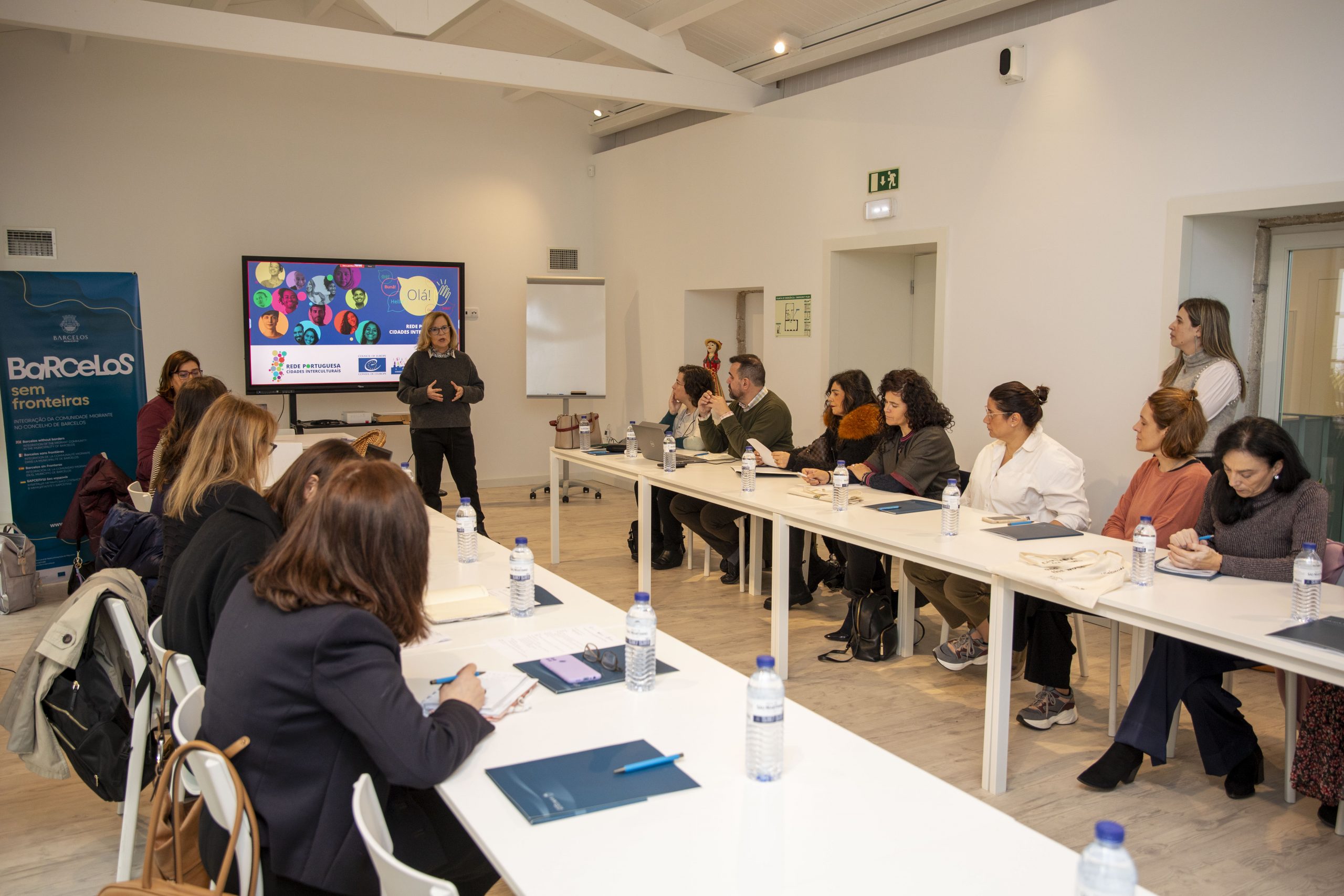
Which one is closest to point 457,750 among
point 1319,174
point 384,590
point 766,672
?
point 384,590

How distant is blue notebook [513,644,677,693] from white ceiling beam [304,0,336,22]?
21.4ft

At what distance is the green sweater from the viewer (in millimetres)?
5434

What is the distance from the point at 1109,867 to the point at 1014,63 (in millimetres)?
4846

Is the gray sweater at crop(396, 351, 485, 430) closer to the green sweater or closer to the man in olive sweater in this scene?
the man in olive sweater

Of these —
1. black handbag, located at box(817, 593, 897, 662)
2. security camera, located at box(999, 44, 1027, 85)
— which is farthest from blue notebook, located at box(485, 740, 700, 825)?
security camera, located at box(999, 44, 1027, 85)

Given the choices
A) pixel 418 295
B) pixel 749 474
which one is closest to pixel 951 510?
pixel 749 474

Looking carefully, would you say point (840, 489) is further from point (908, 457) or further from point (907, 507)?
point (908, 457)

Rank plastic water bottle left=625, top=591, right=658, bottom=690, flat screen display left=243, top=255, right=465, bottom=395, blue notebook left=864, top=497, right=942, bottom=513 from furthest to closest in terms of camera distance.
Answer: flat screen display left=243, top=255, right=465, bottom=395, blue notebook left=864, top=497, right=942, bottom=513, plastic water bottle left=625, top=591, right=658, bottom=690

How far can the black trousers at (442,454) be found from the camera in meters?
6.62

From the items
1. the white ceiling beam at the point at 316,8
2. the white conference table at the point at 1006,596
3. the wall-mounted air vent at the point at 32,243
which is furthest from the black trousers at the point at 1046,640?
the wall-mounted air vent at the point at 32,243

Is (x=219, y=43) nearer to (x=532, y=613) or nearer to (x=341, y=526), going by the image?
(x=532, y=613)

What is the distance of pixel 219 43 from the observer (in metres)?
5.46

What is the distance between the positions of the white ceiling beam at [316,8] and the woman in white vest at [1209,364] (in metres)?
6.12

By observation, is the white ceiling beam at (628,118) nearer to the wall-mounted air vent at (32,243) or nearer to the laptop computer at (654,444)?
the laptop computer at (654,444)
